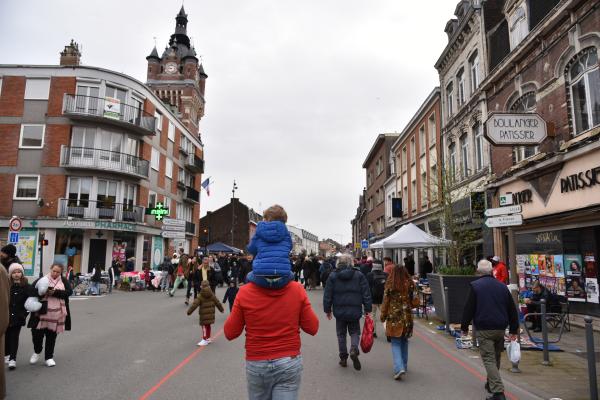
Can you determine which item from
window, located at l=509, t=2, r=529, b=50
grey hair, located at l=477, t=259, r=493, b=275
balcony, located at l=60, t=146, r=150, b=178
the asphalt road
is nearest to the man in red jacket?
the asphalt road

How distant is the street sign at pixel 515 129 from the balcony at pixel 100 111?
24.6 m

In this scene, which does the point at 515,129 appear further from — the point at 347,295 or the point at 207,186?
the point at 207,186

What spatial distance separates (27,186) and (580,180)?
28591 mm

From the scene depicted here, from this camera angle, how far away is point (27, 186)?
26234mm

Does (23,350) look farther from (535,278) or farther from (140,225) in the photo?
(140,225)

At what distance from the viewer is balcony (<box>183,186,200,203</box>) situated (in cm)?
3948

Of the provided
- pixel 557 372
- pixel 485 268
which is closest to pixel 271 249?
pixel 485 268

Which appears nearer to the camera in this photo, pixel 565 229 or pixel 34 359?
pixel 34 359

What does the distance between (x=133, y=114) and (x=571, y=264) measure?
2716cm

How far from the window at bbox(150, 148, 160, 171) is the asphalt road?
77.2ft

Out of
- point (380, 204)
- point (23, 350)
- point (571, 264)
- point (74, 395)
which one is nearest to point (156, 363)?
point (74, 395)

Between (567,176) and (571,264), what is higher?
(567,176)

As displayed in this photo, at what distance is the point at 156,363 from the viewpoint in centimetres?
671

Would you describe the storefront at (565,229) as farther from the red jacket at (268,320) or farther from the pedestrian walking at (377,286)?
the red jacket at (268,320)
